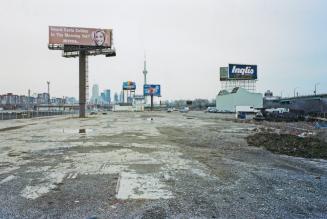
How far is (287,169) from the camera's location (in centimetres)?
930

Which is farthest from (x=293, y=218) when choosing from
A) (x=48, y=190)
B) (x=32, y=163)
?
(x=32, y=163)

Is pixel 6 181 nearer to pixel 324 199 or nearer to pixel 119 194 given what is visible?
pixel 119 194

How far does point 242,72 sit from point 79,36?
68037 millimetres

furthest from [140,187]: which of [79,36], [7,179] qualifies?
[79,36]

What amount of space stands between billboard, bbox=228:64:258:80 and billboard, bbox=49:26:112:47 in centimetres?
6040

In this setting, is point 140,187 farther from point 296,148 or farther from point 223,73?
point 223,73

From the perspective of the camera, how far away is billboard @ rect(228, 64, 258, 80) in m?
104

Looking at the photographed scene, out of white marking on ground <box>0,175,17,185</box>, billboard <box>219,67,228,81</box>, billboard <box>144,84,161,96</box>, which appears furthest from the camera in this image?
billboard <box>144,84,161,96</box>

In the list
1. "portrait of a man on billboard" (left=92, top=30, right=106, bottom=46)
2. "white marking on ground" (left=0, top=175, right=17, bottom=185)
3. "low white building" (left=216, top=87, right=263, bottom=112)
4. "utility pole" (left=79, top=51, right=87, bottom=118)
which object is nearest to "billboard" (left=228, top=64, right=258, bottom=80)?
"low white building" (left=216, top=87, right=263, bottom=112)

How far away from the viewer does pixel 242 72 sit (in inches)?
4119

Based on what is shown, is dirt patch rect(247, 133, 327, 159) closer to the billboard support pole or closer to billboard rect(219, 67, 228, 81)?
the billboard support pole

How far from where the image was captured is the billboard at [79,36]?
51.2 meters

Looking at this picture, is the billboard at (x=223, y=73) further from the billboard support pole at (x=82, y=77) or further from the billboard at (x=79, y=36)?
the billboard support pole at (x=82, y=77)

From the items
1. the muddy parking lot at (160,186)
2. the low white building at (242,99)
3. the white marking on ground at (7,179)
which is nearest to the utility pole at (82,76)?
the muddy parking lot at (160,186)
